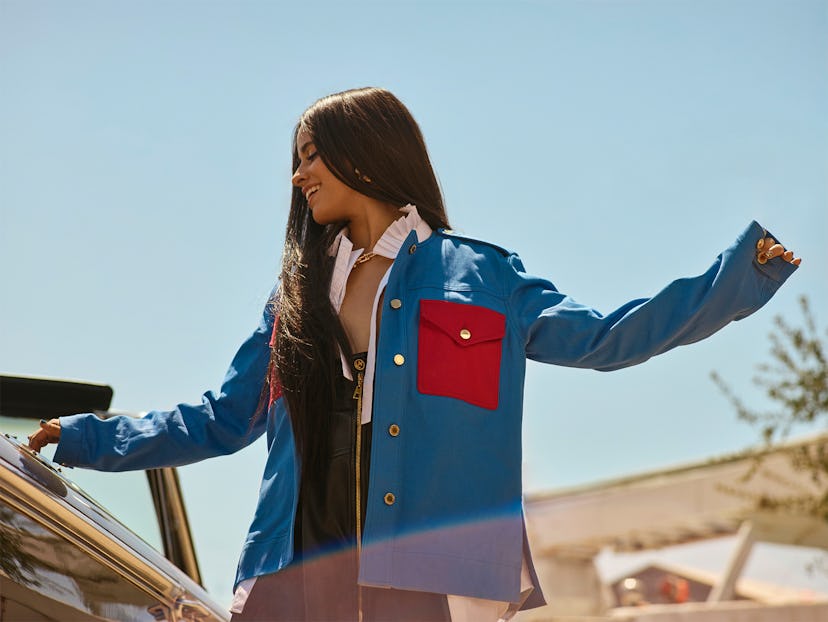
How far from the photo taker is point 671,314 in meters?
2.65

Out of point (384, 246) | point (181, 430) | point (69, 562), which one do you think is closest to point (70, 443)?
point (181, 430)

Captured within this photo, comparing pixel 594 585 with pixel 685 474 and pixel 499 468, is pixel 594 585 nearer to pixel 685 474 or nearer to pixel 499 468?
pixel 685 474

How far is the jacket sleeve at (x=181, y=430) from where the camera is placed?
304 cm

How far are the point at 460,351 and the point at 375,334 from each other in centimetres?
22

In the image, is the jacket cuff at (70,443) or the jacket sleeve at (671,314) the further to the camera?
the jacket cuff at (70,443)

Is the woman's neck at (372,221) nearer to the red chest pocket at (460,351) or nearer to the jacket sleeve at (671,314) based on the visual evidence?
the red chest pocket at (460,351)

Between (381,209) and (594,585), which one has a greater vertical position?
(381,209)

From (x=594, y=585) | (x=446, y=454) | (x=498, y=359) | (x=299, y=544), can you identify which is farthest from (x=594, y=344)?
(x=594, y=585)

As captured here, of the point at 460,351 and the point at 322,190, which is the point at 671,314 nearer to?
the point at 460,351

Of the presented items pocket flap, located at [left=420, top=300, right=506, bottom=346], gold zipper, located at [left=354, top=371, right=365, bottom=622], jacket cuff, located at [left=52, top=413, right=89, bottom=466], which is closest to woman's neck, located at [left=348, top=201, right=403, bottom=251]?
pocket flap, located at [left=420, top=300, right=506, bottom=346]

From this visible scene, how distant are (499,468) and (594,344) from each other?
0.35 m

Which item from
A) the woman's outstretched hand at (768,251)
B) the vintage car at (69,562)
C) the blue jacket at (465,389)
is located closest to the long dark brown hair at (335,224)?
the blue jacket at (465,389)

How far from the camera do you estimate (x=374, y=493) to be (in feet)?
8.50

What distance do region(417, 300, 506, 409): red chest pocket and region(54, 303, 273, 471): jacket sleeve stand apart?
54 cm
